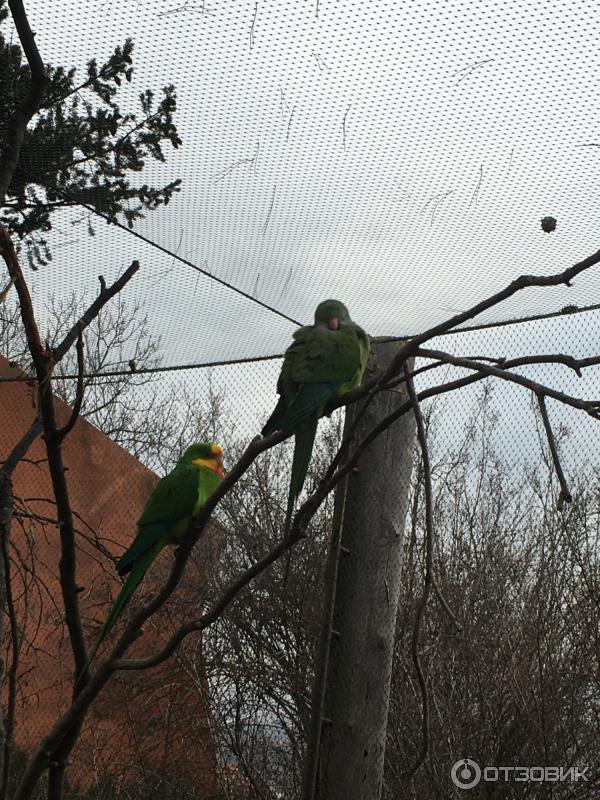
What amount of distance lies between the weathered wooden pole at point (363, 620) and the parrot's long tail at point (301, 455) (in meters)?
0.26

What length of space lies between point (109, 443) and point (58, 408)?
0.67 meters

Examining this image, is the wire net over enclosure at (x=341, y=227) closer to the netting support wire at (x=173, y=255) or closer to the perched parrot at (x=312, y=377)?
the netting support wire at (x=173, y=255)

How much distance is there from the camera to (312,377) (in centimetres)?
134

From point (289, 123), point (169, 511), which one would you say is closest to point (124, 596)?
point (169, 511)

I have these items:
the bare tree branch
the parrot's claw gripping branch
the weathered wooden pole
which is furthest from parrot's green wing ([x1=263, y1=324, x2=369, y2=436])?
the bare tree branch

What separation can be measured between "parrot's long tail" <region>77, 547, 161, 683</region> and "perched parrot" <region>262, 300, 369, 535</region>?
8.5 inches

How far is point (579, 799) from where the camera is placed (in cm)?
243

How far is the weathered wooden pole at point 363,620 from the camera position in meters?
1.56

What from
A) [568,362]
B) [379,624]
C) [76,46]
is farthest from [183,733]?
[568,362]

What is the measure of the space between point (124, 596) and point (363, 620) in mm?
732

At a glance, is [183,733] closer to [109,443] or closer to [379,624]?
[109,443]

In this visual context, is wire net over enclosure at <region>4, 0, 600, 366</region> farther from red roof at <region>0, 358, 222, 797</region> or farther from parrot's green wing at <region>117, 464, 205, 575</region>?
red roof at <region>0, 358, 222, 797</region>

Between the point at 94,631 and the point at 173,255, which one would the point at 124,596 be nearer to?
the point at 173,255

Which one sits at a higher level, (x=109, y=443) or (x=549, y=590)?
(x=109, y=443)
